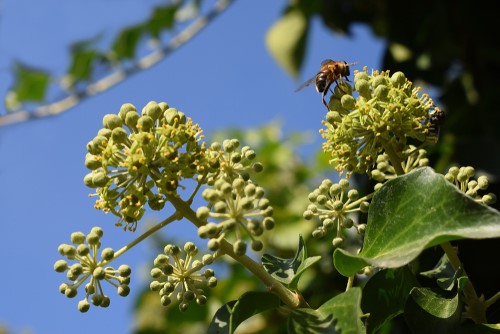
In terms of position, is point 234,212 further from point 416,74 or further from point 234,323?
point 416,74

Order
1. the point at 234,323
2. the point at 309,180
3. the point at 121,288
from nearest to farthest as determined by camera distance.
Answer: the point at 234,323 → the point at 121,288 → the point at 309,180

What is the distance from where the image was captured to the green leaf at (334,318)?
1595 millimetres

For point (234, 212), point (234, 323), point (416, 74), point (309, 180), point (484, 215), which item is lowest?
point (309, 180)

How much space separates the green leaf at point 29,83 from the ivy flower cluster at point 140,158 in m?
4.58

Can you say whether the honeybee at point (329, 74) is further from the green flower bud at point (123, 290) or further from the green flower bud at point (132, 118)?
the green flower bud at point (123, 290)

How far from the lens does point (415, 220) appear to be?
181 centimetres

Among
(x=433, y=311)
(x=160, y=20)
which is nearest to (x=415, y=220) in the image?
(x=433, y=311)

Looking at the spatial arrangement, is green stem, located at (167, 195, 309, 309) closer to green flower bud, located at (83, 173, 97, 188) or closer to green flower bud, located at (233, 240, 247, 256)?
green flower bud, located at (233, 240, 247, 256)

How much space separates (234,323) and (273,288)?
0.41 feet

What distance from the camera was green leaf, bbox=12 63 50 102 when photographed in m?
6.36

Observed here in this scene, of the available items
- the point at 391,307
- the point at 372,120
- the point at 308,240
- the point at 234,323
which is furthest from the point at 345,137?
the point at 308,240

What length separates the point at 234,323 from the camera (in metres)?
1.81

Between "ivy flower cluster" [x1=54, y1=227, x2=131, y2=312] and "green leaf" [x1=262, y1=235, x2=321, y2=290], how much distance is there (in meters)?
0.38

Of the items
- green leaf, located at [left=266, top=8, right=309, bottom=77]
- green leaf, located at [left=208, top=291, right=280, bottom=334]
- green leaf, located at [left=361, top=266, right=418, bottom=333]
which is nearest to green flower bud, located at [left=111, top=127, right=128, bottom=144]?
green leaf, located at [left=208, top=291, right=280, bottom=334]
